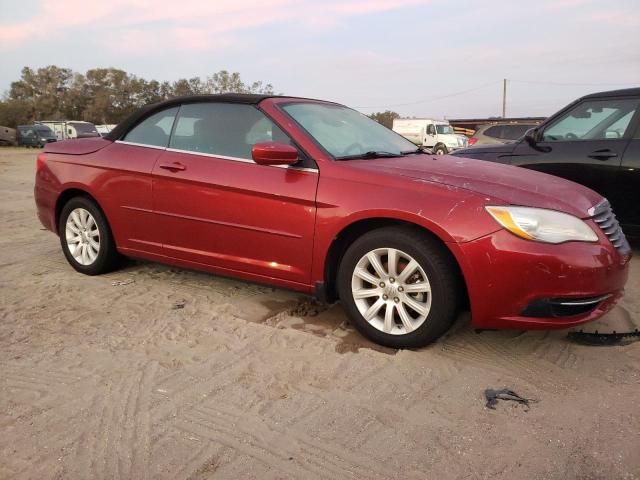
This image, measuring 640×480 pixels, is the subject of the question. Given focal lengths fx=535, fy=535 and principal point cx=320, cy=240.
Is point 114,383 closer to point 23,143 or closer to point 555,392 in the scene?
point 555,392

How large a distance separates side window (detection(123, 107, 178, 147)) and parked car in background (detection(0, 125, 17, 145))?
36.2 metres

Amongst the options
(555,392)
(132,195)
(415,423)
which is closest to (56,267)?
(132,195)

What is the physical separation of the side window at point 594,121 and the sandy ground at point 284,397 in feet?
7.56

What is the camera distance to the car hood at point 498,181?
3.08 metres

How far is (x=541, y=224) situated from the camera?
294 centimetres

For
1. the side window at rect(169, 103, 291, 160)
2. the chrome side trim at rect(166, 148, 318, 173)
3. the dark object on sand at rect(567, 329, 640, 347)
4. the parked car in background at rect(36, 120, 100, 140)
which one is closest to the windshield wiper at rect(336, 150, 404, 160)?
the chrome side trim at rect(166, 148, 318, 173)

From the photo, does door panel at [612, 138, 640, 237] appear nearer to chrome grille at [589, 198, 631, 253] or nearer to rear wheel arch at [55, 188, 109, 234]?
chrome grille at [589, 198, 631, 253]

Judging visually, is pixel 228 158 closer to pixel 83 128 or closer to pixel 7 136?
pixel 83 128

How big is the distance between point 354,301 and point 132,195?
6.89 feet

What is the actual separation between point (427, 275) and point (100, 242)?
2.98 m

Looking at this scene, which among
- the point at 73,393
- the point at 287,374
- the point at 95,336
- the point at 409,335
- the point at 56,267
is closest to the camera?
the point at 73,393

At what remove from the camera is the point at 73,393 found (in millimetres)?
2781

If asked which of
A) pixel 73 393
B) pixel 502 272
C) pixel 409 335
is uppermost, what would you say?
pixel 502 272

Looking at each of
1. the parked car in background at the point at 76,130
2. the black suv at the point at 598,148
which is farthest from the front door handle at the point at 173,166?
the parked car in background at the point at 76,130
